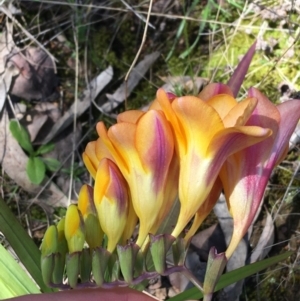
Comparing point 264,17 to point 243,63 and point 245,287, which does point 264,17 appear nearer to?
point 243,63

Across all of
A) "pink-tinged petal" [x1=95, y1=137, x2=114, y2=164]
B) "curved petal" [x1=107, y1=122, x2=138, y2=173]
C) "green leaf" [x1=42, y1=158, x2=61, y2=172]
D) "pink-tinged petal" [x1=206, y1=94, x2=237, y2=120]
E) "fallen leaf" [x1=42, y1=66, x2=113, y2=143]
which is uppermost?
"pink-tinged petal" [x1=206, y1=94, x2=237, y2=120]

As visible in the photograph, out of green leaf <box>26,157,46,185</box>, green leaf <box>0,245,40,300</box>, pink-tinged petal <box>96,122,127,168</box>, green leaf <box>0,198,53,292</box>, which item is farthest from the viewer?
green leaf <box>26,157,46,185</box>

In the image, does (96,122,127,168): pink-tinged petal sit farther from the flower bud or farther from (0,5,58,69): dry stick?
(0,5,58,69): dry stick

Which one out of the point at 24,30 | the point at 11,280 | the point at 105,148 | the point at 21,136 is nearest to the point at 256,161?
the point at 105,148

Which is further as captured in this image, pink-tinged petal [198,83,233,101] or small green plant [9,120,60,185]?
small green plant [9,120,60,185]

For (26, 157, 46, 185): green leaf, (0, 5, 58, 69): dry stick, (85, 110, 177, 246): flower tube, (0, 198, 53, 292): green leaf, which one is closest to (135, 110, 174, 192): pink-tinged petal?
(85, 110, 177, 246): flower tube

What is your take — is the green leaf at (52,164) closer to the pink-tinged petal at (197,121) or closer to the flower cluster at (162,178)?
the flower cluster at (162,178)

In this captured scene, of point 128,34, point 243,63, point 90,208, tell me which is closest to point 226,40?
point 128,34


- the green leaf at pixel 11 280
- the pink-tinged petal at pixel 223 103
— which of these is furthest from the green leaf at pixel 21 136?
the pink-tinged petal at pixel 223 103

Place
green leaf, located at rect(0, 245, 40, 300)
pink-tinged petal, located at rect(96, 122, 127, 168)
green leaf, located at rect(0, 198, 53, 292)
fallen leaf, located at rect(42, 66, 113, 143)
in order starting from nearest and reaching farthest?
1. pink-tinged petal, located at rect(96, 122, 127, 168)
2. green leaf, located at rect(0, 198, 53, 292)
3. green leaf, located at rect(0, 245, 40, 300)
4. fallen leaf, located at rect(42, 66, 113, 143)
